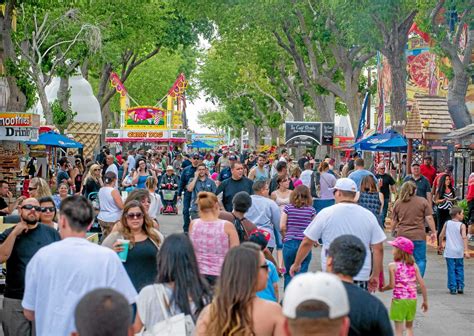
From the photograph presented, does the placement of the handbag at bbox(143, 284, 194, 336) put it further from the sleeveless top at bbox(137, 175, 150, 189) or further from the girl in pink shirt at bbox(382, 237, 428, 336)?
the sleeveless top at bbox(137, 175, 150, 189)

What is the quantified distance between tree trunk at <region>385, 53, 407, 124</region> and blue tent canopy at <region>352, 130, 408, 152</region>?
5.44 feet

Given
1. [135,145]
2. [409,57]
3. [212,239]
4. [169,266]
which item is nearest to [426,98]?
[409,57]

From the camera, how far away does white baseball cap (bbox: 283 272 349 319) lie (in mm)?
4441

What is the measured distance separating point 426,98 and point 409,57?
45.2ft

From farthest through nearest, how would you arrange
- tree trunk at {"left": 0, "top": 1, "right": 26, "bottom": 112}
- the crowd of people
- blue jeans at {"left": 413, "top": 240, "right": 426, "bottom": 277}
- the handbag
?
tree trunk at {"left": 0, "top": 1, "right": 26, "bottom": 112} < blue jeans at {"left": 413, "top": 240, "right": 426, "bottom": 277} < the handbag < the crowd of people

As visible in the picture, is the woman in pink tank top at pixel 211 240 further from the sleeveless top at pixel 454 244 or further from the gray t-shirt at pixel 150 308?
the sleeveless top at pixel 454 244

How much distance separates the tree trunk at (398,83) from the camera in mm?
32625

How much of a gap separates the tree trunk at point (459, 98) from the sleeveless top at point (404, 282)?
1741cm

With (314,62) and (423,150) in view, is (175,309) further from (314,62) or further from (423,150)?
(314,62)

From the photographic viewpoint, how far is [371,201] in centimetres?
1678

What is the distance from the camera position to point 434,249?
74.2 feet

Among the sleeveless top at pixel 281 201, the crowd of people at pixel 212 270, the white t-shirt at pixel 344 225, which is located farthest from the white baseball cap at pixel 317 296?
the sleeveless top at pixel 281 201

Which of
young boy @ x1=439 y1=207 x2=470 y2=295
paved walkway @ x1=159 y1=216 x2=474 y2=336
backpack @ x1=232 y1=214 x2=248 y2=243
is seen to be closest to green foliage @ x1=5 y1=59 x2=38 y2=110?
paved walkway @ x1=159 y1=216 x2=474 y2=336

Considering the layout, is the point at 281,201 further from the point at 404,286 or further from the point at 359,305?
the point at 359,305
